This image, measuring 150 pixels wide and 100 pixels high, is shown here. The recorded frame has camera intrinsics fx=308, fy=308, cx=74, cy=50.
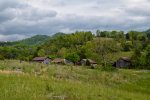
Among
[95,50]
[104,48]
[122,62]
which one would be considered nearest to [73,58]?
[95,50]

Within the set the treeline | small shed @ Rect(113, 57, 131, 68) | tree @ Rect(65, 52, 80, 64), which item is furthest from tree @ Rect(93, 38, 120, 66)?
tree @ Rect(65, 52, 80, 64)

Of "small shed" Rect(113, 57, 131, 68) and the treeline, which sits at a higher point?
Answer: the treeline

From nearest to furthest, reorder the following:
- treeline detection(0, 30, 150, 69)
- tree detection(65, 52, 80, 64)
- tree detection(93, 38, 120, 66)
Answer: treeline detection(0, 30, 150, 69), tree detection(93, 38, 120, 66), tree detection(65, 52, 80, 64)

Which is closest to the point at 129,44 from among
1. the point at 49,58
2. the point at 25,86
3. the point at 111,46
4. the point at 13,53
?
the point at 111,46

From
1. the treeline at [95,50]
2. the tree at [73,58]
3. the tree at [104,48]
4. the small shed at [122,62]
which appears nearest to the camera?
the treeline at [95,50]

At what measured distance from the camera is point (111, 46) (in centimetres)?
13425

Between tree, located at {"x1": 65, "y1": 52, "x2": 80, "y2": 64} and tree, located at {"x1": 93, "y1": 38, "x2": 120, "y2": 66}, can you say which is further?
tree, located at {"x1": 65, "y1": 52, "x2": 80, "y2": 64}

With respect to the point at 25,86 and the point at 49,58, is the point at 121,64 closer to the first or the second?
the point at 49,58

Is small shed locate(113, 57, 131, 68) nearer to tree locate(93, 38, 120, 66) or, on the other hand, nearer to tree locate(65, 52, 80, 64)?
tree locate(93, 38, 120, 66)

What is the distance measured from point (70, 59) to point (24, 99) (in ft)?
412

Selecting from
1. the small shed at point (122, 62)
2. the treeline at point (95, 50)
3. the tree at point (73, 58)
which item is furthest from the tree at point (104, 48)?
the tree at point (73, 58)

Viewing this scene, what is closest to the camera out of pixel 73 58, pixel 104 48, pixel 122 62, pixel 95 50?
pixel 104 48

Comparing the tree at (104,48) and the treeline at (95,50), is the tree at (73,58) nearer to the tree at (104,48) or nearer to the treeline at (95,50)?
the treeline at (95,50)

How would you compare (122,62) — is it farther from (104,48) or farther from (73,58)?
(73,58)
